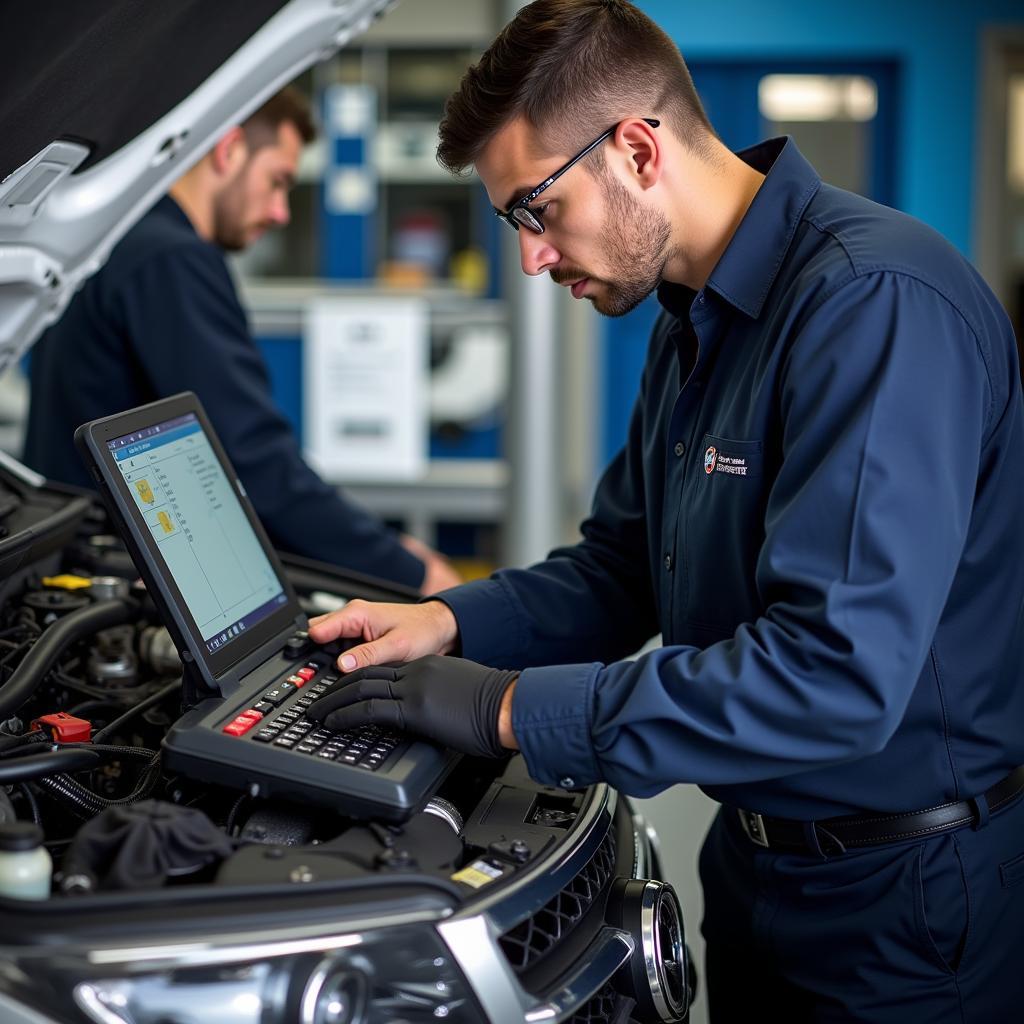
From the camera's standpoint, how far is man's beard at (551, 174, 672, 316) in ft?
4.27

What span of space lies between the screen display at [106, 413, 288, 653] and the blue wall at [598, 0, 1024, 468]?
4792 millimetres

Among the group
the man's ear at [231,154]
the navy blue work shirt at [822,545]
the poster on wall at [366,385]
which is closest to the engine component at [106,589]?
the navy blue work shirt at [822,545]

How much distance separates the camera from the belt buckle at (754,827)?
131 cm

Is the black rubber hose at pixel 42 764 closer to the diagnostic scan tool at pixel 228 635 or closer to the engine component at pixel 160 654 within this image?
the diagnostic scan tool at pixel 228 635

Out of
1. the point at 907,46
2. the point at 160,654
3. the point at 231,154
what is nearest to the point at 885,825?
the point at 160,654

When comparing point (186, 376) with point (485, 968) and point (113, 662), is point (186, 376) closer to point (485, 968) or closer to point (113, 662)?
point (113, 662)

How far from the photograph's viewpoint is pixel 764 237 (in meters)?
1.28

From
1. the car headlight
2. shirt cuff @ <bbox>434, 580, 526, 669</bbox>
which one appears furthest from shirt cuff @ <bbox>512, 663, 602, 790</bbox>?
shirt cuff @ <bbox>434, 580, 526, 669</bbox>

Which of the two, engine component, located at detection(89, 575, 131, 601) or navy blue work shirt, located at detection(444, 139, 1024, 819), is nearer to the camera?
navy blue work shirt, located at detection(444, 139, 1024, 819)

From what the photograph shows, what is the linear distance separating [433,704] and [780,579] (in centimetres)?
33

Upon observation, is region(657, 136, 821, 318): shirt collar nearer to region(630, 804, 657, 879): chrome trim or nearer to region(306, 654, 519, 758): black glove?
region(306, 654, 519, 758): black glove

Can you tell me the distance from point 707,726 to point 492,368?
4617mm

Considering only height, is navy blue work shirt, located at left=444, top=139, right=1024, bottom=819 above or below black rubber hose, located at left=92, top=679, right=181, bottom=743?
above

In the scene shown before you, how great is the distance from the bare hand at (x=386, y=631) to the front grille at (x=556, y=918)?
29cm
